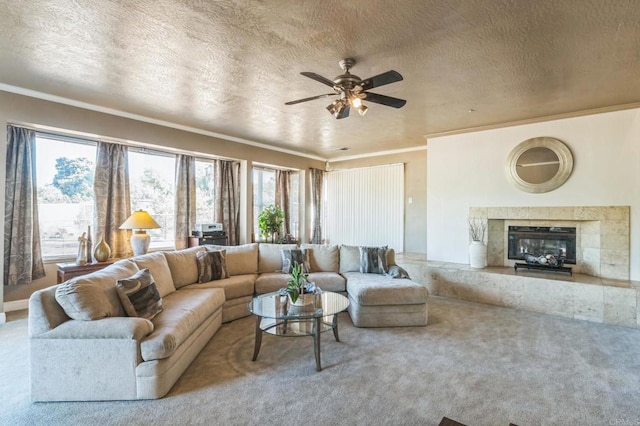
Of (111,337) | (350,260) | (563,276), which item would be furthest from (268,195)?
(563,276)

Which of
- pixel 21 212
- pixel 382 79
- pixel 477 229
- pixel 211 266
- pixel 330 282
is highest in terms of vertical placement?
pixel 382 79

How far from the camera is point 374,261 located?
4.53 meters

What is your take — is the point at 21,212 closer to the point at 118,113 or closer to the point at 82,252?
the point at 82,252

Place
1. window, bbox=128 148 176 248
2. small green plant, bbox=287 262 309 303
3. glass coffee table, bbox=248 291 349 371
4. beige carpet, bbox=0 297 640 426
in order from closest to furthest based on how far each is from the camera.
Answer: beige carpet, bbox=0 297 640 426 → glass coffee table, bbox=248 291 349 371 → small green plant, bbox=287 262 309 303 → window, bbox=128 148 176 248

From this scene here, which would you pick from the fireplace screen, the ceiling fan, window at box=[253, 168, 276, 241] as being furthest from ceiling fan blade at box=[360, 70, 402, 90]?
window at box=[253, 168, 276, 241]

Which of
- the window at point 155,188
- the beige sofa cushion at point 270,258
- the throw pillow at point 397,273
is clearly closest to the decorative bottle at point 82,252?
the window at point 155,188

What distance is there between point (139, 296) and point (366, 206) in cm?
579

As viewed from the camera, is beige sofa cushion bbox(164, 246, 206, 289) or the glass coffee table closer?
the glass coffee table

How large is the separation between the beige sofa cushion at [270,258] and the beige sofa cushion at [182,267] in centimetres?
101

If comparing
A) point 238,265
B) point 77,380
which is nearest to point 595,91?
point 238,265

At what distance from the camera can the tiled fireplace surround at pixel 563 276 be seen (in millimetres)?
3908

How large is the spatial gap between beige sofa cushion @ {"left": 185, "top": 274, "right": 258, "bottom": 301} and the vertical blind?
159 inches

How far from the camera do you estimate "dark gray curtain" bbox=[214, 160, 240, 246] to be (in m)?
6.30

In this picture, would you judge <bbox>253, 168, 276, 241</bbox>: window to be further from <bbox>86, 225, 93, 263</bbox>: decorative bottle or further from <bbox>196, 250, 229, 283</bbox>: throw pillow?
<bbox>86, 225, 93, 263</bbox>: decorative bottle
